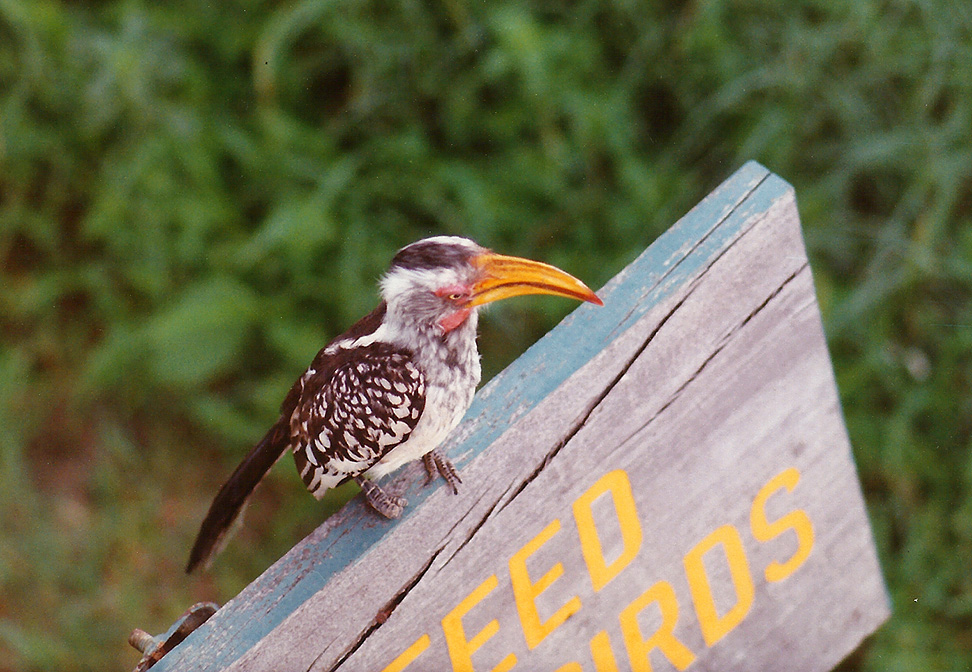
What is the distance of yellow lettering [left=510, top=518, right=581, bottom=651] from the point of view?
1021 millimetres

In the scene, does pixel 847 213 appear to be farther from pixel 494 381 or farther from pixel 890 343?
pixel 494 381

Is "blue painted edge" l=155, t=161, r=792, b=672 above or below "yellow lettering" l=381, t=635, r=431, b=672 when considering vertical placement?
above

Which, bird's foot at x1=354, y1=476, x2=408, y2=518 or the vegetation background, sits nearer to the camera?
bird's foot at x1=354, y1=476, x2=408, y2=518

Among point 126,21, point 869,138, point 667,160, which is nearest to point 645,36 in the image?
point 667,160

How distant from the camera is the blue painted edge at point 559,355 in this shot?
914mm

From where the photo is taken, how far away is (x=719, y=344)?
1.08 metres

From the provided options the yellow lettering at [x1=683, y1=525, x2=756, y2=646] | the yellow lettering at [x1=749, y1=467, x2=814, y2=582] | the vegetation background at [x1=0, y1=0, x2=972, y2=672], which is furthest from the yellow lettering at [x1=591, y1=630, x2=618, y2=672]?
the vegetation background at [x1=0, y1=0, x2=972, y2=672]

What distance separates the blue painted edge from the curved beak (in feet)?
0.24

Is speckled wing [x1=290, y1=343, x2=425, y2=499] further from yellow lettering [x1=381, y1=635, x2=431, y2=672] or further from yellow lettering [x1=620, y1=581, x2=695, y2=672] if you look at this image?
yellow lettering [x1=620, y1=581, x2=695, y2=672]

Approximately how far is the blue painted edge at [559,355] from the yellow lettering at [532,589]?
0.12 meters

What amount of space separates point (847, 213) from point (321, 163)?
4.09 feet

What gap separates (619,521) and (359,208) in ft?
4.52

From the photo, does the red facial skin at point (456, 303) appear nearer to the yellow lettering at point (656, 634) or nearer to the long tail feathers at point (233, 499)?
the long tail feathers at point (233, 499)

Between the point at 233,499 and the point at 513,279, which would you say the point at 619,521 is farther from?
the point at 233,499
